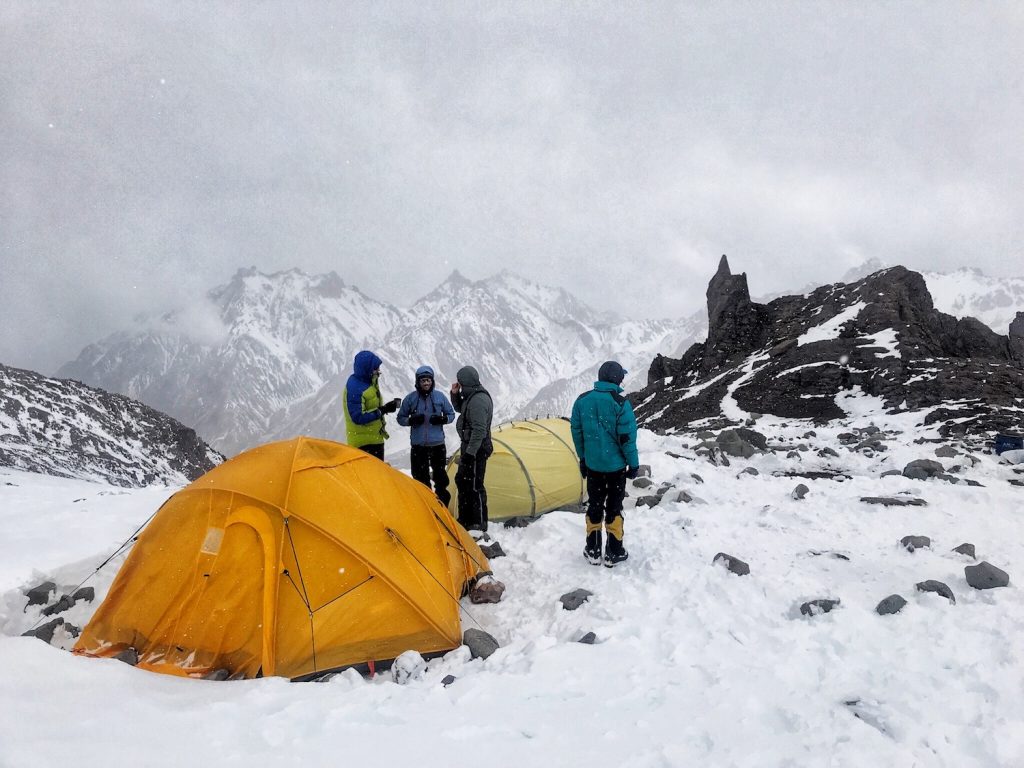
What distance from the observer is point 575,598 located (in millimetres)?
6504

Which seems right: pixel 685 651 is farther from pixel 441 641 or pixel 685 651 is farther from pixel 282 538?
pixel 282 538

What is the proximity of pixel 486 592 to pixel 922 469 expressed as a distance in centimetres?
1043

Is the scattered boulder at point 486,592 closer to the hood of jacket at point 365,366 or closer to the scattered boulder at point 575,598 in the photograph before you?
the scattered boulder at point 575,598

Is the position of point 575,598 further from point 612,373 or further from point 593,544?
point 612,373

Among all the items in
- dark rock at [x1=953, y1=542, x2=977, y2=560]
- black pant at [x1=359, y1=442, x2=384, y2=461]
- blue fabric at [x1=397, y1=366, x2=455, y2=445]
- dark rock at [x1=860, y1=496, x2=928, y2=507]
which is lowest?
dark rock at [x1=953, y1=542, x2=977, y2=560]

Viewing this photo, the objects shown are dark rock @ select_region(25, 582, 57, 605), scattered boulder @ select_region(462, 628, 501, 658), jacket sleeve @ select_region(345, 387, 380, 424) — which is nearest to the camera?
scattered boulder @ select_region(462, 628, 501, 658)

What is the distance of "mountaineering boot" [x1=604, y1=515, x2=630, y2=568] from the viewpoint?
7.64 m

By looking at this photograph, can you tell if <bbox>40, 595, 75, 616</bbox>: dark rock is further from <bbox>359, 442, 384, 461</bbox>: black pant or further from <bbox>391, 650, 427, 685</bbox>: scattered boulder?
<bbox>391, 650, 427, 685</bbox>: scattered boulder

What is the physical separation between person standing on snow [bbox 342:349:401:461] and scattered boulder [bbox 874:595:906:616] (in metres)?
7.09

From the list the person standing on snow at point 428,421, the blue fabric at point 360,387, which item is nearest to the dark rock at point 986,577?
the person standing on snow at point 428,421

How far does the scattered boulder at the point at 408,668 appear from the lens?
5.23 meters

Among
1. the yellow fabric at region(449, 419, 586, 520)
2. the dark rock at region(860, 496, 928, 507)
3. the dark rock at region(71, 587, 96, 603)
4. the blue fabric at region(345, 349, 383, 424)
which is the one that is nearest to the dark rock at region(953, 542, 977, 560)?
the dark rock at region(860, 496, 928, 507)

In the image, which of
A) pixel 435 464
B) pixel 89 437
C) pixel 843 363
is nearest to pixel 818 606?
pixel 435 464

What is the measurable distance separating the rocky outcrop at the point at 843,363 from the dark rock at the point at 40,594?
24.2 metres
